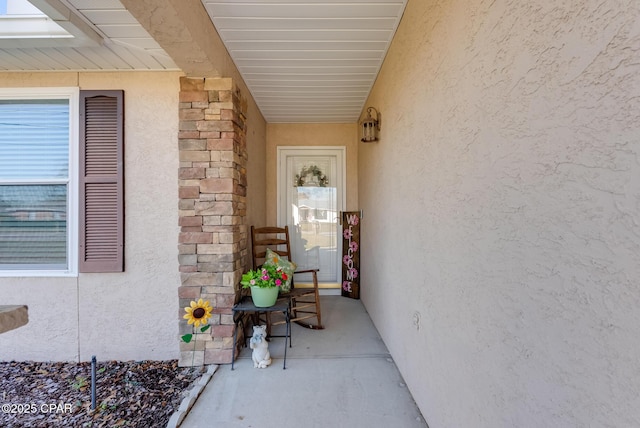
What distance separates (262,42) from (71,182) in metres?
1.91

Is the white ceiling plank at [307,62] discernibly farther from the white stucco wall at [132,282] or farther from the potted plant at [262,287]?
the potted plant at [262,287]

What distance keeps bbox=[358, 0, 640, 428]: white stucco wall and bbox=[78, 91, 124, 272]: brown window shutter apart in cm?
231

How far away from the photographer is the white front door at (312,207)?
4238 millimetres

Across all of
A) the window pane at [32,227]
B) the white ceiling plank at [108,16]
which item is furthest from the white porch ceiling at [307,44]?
the window pane at [32,227]

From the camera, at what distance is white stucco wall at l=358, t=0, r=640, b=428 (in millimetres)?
585

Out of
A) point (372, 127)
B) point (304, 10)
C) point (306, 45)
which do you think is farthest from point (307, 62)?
point (372, 127)

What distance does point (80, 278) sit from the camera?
2406mm

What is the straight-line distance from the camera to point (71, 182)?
7.89 feet

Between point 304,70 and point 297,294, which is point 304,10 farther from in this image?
point 297,294

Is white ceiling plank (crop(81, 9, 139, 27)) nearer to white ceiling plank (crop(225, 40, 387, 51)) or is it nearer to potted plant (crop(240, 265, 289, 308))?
white ceiling plank (crop(225, 40, 387, 51))

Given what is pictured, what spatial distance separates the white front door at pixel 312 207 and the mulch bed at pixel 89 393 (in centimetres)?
224

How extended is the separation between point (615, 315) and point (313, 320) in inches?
111

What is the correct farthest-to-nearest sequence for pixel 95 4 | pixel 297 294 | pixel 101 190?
pixel 297 294
pixel 101 190
pixel 95 4

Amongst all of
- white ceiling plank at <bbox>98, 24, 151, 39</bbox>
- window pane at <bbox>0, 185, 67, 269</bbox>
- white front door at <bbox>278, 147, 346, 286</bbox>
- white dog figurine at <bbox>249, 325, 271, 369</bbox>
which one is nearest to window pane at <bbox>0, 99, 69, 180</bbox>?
window pane at <bbox>0, 185, 67, 269</bbox>
